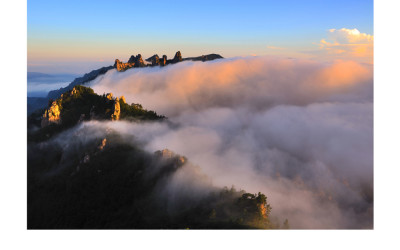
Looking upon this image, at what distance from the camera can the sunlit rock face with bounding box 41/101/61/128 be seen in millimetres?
33875

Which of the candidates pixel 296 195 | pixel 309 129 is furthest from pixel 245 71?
pixel 296 195

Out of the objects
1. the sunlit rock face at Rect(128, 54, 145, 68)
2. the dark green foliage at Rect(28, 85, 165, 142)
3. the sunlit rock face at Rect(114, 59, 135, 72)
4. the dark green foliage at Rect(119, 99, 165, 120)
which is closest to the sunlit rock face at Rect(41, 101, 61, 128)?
the dark green foliage at Rect(28, 85, 165, 142)

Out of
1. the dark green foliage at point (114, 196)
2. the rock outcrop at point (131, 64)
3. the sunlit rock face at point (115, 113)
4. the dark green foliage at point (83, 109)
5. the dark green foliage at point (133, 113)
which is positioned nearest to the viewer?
the dark green foliage at point (114, 196)

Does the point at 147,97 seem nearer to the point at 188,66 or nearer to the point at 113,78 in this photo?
the point at 113,78

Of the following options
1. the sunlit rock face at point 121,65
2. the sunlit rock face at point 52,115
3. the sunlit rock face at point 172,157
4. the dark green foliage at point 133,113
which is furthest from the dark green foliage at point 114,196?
the sunlit rock face at point 121,65

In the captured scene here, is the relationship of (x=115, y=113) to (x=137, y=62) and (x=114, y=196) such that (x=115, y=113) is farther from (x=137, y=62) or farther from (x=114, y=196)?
(x=137, y=62)

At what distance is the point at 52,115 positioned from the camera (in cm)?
3512

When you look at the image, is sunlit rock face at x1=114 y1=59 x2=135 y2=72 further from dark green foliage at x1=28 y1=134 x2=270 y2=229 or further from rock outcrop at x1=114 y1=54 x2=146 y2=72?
dark green foliage at x1=28 y1=134 x2=270 y2=229

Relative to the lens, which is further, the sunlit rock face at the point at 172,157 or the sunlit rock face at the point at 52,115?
the sunlit rock face at the point at 52,115

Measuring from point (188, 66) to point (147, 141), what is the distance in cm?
5008

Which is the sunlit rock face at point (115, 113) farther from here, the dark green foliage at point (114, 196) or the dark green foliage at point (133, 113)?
the dark green foliage at point (114, 196)

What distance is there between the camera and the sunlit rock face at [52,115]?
3388 centimetres

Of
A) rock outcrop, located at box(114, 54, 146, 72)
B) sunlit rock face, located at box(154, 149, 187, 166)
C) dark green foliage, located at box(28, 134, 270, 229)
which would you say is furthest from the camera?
rock outcrop, located at box(114, 54, 146, 72)

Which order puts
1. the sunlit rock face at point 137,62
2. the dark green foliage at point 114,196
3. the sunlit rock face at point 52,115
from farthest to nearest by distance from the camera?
the sunlit rock face at point 137,62 → the sunlit rock face at point 52,115 → the dark green foliage at point 114,196
